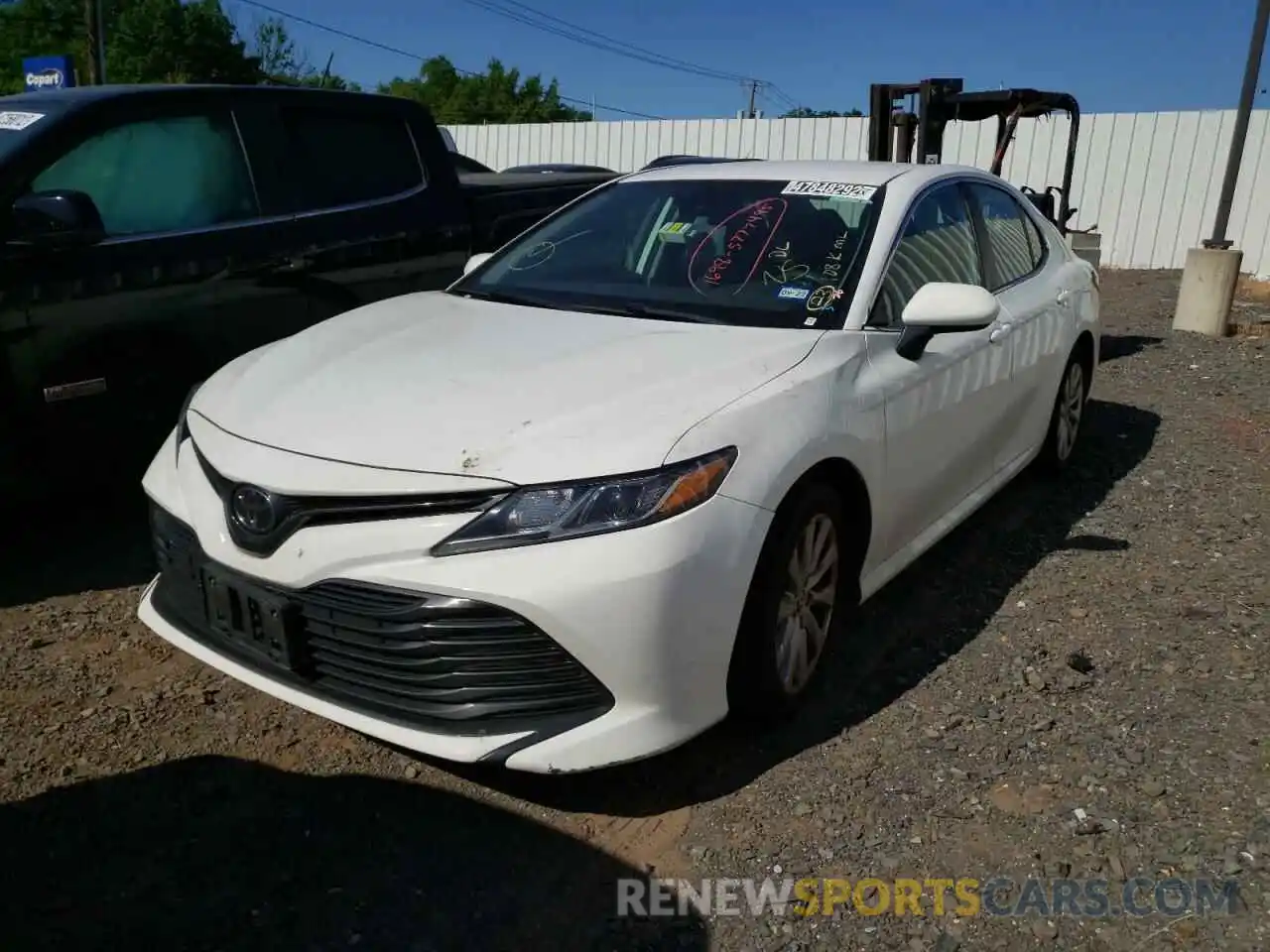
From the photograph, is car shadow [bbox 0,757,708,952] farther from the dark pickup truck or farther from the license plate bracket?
the dark pickup truck

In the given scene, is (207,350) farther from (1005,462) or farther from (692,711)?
(1005,462)

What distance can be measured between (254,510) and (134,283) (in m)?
1.88

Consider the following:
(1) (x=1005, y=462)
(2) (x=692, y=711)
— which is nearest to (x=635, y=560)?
(2) (x=692, y=711)

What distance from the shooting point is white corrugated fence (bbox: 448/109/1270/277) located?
14430 mm

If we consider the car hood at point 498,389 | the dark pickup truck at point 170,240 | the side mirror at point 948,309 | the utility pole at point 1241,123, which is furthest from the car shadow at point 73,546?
the utility pole at point 1241,123

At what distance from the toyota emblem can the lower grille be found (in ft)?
0.43

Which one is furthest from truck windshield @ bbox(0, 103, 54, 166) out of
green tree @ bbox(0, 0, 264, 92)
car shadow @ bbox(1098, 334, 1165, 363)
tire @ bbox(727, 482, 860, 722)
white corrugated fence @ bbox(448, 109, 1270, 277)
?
green tree @ bbox(0, 0, 264, 92)

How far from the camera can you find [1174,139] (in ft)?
48.9

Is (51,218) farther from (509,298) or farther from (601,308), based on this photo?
(601,308)

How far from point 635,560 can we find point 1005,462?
8.53ft

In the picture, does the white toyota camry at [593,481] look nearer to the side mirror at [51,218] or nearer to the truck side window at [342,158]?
the side mirror at [51,218]

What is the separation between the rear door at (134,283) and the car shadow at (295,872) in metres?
1.63

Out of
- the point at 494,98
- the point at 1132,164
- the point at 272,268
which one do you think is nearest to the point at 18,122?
the point at 272,268

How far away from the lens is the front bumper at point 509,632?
7.54ft
